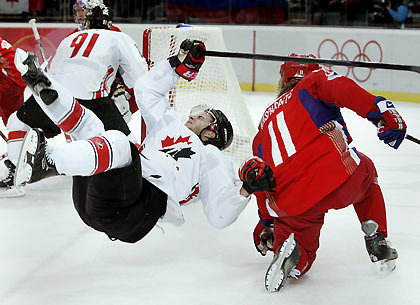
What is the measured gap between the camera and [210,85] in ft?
14.0

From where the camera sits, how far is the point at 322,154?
2225mm

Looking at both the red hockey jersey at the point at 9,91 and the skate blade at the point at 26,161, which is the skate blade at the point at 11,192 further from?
the skate blade at the point at 26,161

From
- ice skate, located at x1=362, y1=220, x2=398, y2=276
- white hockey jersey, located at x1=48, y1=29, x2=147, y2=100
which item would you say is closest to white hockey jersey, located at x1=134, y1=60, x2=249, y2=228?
ice skate, located at x1=362, y1=220, x2=398, y2=276

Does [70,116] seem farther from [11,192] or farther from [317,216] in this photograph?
[11,192]

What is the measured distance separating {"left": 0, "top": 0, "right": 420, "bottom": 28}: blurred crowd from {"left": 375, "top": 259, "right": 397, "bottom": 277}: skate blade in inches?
207

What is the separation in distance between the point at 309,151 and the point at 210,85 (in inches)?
82.5

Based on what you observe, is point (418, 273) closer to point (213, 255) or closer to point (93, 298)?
point (213, 255)

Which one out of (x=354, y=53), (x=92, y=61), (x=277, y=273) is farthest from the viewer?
(x=354, y=53)

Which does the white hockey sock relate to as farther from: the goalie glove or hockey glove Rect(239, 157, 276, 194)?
the goalie glove

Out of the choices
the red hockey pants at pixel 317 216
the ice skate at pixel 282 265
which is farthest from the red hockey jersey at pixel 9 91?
the ice skate at pixel 282 265

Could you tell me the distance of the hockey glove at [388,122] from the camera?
2.06 meters

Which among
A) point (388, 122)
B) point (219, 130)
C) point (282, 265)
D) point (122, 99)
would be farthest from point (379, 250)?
point (122, 99)

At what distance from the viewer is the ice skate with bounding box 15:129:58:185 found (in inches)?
76.4

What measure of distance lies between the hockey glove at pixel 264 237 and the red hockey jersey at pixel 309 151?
0.21m
